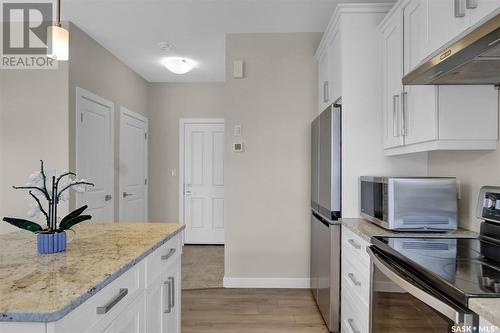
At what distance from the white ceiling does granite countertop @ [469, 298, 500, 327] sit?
2.59 metres

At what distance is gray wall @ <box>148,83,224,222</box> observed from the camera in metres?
5.27

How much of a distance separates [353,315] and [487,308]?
1.28 meters

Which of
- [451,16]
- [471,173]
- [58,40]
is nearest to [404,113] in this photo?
[471,173]

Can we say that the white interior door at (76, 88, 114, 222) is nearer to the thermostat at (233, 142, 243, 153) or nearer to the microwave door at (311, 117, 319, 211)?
the thermostat at (233, 142, 243, 153)

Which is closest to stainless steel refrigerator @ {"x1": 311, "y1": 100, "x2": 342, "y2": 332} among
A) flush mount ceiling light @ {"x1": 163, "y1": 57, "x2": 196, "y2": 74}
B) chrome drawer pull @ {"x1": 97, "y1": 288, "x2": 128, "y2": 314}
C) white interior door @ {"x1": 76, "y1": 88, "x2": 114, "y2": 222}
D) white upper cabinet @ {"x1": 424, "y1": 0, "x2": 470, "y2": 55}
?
white upper cabinet @ {"x1": 424, "y1": 0, "x2": 470, "y2": 55}

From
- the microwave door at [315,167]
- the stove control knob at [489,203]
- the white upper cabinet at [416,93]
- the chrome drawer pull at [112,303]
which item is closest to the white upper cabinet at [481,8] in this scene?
the white upper cabinet at [416,93]

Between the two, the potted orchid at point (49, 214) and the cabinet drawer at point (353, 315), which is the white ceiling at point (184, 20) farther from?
the cabinet drawer at point (353, 315)

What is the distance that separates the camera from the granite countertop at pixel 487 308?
0.80 m

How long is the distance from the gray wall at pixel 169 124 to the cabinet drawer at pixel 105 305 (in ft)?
13.1

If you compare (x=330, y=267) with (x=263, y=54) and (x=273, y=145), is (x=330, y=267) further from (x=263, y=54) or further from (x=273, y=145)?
A: (x=263, y=54)

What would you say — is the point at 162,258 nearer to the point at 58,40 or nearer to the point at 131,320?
the point at 131,320

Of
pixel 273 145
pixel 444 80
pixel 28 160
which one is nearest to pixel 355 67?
pixel 444 80

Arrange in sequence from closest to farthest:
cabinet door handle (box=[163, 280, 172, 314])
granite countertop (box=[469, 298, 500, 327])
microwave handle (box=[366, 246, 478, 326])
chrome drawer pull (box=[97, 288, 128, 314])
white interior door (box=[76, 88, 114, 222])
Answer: granite countertop (box=[469, 298, 500, 327]) < microwave handle (box=[366, 246, 478, 326]) < chrome drawer pull (box=[97, 288, 128, 314]) < cabinet door handle (box=[163, 280, 172, 314]) < white interior door (box=[76, 88, 114, 222])

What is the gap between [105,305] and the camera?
107 cm
